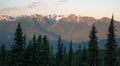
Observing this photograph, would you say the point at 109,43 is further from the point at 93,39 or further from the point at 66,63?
the point at 66,63

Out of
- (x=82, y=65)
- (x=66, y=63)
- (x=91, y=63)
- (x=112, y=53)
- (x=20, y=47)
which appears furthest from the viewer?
(x=66, y=63)

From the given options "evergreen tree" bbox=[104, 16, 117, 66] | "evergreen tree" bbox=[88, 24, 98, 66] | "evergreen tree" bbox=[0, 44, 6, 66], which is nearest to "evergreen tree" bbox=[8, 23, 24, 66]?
"evergreen tree" bbox=[88, 24, 98, 66]

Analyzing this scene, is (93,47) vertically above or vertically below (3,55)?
above

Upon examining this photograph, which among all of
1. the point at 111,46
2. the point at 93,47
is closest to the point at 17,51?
the point at 93,47

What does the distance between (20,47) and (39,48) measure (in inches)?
600

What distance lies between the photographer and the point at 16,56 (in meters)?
54.2

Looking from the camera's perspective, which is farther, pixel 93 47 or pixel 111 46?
pixel 93 47

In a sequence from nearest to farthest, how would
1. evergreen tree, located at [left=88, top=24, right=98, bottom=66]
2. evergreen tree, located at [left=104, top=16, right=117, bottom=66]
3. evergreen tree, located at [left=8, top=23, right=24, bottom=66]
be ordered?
evergreen tree, located at [left=8, top=23, right=24, bottom=66], evergreen tree, located at [left=104, top=16, right=117, bottom=66], evergreen tree, located at [left=88, top=24, right=98, bottom=66]

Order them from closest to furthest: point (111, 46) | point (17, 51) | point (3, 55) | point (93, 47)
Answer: point (17, 51), point (111, 46), point (93, 47), point (3, 55)

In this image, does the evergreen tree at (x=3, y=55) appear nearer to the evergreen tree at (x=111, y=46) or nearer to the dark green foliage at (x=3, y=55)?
the dark green foliage at (x=3, y=55)

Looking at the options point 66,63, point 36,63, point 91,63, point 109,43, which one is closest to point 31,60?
point 36,63

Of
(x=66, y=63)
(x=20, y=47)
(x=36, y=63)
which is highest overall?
(x=20, y=47)

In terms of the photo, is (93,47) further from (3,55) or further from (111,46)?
(3,55)

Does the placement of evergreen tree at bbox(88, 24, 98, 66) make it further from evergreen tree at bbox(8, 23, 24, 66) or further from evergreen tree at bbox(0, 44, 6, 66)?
evergreen tree at bbox(0, 44, 6, 66)
